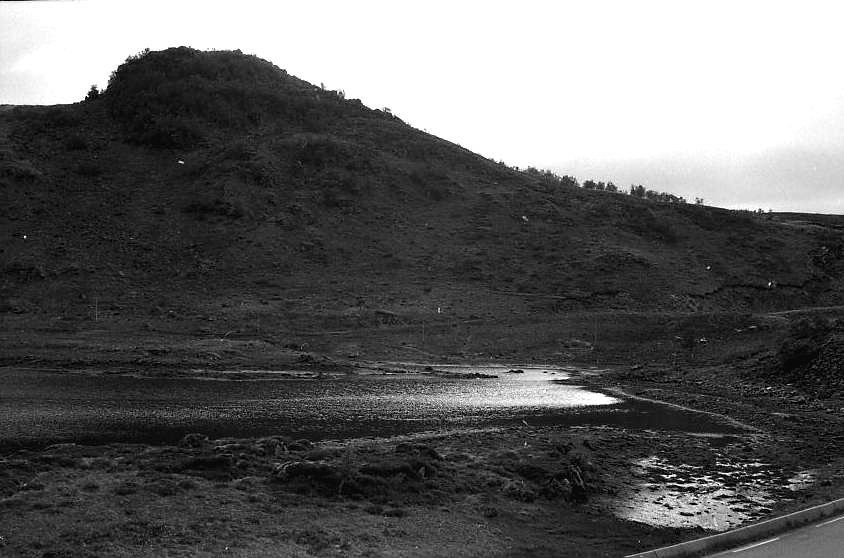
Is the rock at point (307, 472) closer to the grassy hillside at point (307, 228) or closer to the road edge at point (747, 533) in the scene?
the road edge at point (747, 533)

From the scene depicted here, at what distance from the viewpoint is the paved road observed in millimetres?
15070

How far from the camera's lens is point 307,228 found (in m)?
97.3

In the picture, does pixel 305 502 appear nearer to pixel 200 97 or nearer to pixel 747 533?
pixel 747 533

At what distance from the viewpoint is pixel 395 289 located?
82.8 m

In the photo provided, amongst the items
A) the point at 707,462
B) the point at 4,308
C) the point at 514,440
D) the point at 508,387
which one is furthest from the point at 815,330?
the point at 4,308

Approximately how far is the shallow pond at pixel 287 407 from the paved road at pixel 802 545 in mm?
16147

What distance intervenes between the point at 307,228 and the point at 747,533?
84.8 meters

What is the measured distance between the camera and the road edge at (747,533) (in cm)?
1495

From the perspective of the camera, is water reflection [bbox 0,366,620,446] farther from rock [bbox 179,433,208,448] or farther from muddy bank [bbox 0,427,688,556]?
muddy bank [bbox 0,427,688,556]

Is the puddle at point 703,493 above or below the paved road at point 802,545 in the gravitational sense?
below

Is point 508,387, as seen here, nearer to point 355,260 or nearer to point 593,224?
point 355,260

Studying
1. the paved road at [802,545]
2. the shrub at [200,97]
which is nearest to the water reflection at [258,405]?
the paved road at [802,545]

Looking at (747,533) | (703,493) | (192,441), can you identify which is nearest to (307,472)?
(192,441)

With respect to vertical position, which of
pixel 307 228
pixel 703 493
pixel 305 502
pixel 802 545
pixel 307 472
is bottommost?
pixel 703 493
